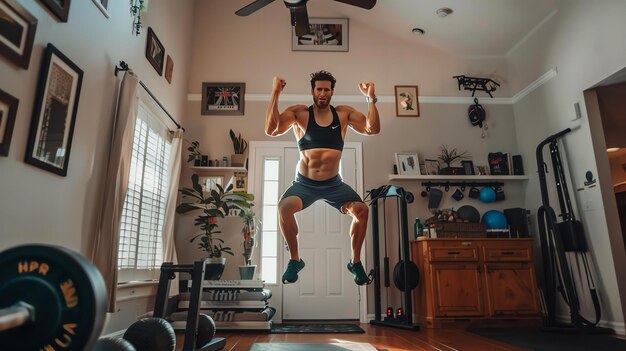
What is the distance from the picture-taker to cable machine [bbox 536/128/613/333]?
3691mm

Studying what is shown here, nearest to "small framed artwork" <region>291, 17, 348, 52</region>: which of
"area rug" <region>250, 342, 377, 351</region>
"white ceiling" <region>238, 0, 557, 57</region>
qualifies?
"white ceiling" <region>238, 0, 557, 57</region>

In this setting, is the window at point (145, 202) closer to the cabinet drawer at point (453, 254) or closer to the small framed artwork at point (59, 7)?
the small framed artwork at point (59, 7)

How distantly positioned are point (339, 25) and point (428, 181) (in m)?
2.45

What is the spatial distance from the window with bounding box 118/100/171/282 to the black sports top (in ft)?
6.10

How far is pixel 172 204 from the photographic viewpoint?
14.1 ft

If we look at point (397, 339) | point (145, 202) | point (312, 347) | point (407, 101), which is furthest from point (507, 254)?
point (145, 202)

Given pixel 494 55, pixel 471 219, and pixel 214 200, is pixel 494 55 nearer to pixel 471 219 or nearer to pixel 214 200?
pixel 471 219

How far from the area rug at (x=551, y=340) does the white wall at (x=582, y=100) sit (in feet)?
1.66

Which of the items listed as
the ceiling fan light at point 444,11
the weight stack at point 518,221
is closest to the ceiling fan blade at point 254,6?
the ceiling fan light at point 444,11

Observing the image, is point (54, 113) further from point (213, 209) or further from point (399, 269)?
point (399, 269)

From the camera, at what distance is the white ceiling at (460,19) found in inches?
179

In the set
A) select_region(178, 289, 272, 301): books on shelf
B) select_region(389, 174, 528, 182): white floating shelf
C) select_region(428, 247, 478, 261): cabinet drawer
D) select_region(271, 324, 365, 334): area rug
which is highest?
select_region(389, 174, 528, 182): white floating shelf

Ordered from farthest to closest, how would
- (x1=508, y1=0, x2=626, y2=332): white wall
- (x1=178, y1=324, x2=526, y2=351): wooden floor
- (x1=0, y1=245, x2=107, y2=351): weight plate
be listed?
(x1=508, y1=0, x2=626, y2=332): white wall → (x1=178, y1=324, x2=526, y2=351): wooden floor → (x1=0, y1=245, x2=107, y2=351): weight plate

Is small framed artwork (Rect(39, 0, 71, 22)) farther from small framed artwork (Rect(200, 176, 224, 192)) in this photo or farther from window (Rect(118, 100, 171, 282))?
small framed artwork (Rect(200, 176, 224, 192))
